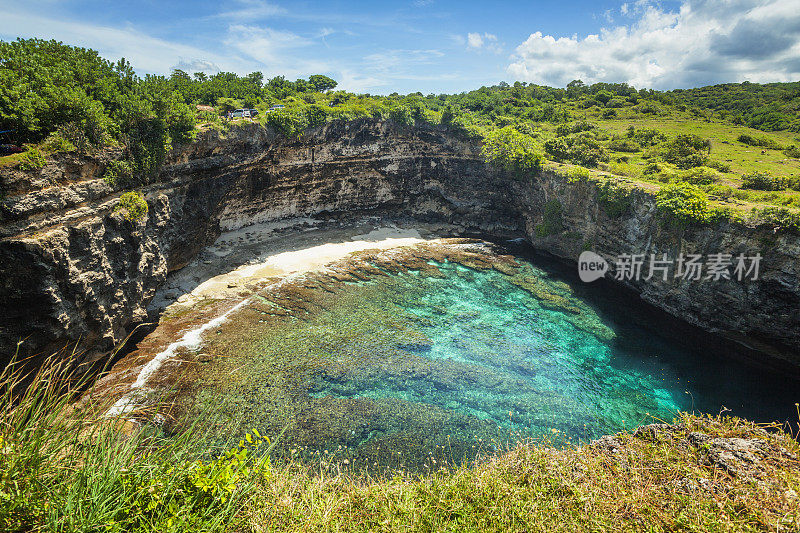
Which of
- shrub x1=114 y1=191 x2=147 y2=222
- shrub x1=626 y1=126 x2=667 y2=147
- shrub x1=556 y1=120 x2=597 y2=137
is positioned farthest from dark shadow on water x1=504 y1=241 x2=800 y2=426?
shrub x1=114 y1=191 x2=147 y2=222

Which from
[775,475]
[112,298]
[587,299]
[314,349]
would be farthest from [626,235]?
[112,298]

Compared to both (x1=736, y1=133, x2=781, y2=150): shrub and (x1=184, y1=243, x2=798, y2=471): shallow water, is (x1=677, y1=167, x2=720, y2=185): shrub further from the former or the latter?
(x1=736, y1=133, x2=781, y2=150): shrub

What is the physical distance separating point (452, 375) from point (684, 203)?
22334 millimetres

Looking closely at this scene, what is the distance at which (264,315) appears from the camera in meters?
26.2

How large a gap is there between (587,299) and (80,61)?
137ft

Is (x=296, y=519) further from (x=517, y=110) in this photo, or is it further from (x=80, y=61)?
(x=517, y=110)

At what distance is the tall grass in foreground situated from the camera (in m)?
4.60

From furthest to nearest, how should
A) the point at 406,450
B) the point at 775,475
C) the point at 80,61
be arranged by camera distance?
the point at 80,61 → the point at 406,450 → the point at 775,475

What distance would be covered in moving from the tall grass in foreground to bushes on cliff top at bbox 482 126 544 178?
134 ft

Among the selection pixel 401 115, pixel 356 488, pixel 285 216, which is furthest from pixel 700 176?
pixel 285 216

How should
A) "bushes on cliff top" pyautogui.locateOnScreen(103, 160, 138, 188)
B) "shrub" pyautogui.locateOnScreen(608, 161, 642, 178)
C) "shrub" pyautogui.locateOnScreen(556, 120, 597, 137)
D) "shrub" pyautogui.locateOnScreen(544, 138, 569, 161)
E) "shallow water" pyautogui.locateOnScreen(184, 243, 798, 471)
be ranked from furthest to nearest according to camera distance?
"shrub" pyautogui.locateOnScreen(556, 120, 597, 137)
"shrub" pyautogui.locateOnScreen(544, 138, 569, 161)
"shrub" pyautogui.locateOnScreen(608, 161, 642, 178)
"bushes on cliff top" pyautogui.locateOnScreen(103, 160, 138, 188)
"shallow water" pyautogui.locateOnScreen(184, 243, 798, 471)

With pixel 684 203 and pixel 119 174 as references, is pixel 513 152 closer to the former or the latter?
pixel 684 203

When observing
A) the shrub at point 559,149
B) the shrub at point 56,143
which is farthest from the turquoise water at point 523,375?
the shrub at point 559,149

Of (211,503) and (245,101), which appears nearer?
(211,503)
